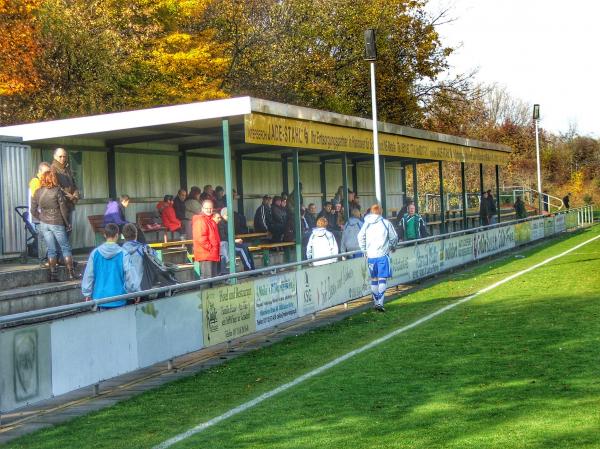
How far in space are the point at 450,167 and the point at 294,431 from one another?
62.6 metres

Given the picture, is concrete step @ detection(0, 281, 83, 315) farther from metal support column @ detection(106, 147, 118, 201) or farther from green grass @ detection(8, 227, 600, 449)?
metal support column @ detection(106, 147, 118, 201)

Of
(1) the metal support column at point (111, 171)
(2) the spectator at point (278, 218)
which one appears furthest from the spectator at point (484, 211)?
(1) the metal support column at point (111, 171)

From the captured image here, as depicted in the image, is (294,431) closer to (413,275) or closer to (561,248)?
(413,275)

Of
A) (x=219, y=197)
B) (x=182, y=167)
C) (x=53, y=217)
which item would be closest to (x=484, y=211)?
(x=182, y=167)

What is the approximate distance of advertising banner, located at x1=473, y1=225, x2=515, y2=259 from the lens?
1111 inches

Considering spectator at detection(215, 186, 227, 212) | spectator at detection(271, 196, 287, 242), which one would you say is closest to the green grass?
spectator at detection(215, 186, 227, 212)

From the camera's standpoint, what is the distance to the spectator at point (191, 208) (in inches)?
821

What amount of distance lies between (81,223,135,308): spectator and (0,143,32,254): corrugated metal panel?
767cm

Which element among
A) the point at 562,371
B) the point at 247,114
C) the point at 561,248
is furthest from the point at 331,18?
the point at 562,371

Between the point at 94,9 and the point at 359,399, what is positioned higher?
the point at 94,9

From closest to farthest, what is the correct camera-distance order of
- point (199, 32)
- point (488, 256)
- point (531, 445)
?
point (531, 445), point (488, 256), point (199, 32)

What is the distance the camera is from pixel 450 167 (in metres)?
69.2

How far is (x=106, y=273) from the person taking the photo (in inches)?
444

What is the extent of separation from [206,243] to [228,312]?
315cm
